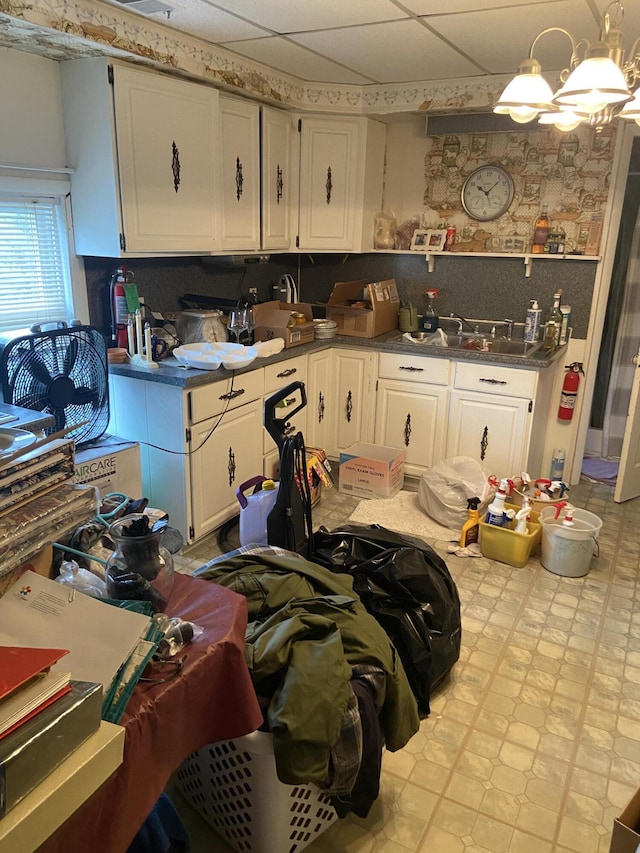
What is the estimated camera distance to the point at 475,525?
3.30m

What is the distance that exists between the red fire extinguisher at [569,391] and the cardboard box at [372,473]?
3.53ft

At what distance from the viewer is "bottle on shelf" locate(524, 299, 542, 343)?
3.82 meters

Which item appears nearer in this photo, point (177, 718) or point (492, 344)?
point (177, 718)

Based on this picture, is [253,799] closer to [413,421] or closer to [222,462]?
[222,462]

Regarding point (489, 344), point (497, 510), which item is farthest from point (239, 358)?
point (489, 344)

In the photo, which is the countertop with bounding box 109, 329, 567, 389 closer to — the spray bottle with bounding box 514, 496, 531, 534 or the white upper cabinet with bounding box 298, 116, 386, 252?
the white upper cabinet with bounding box 298, 116, 386, 252

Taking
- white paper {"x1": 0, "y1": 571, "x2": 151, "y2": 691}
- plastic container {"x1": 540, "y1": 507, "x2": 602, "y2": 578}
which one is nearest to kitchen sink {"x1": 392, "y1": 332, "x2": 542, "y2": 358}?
plastic container {"x1": 540, "y1": 507, "x2": 602, "y2": 578}

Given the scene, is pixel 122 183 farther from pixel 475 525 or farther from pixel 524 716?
pixel 524 716

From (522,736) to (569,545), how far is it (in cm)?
115

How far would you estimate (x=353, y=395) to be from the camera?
13.6ft

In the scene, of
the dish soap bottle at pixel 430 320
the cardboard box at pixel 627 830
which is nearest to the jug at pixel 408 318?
the dish soap bottle at pixel 430 320

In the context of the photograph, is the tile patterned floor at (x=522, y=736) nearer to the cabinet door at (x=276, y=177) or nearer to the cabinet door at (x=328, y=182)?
the cabinet door at (x=276, y=177)

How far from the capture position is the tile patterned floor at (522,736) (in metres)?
1.74

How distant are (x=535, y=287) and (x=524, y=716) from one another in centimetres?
273
